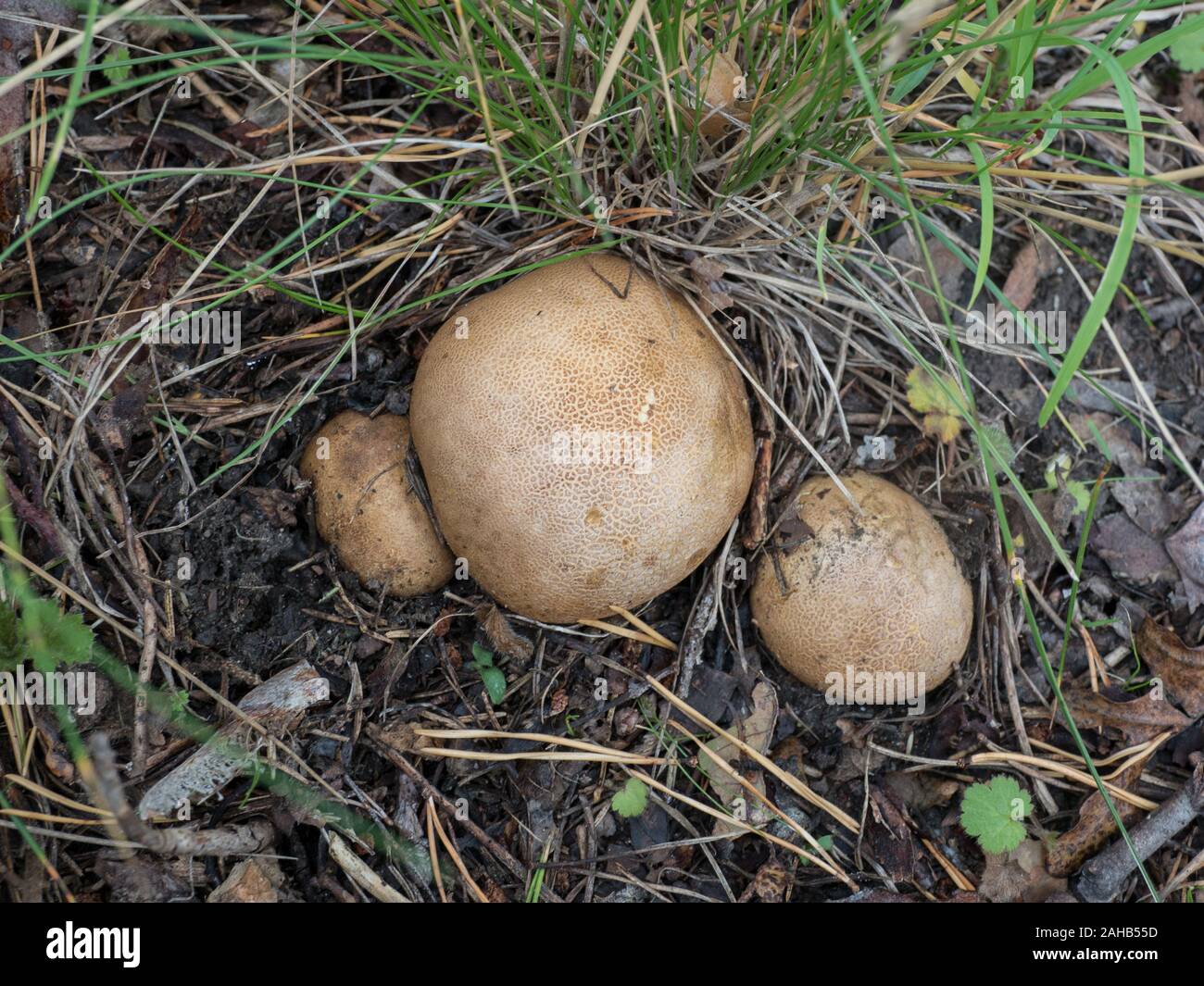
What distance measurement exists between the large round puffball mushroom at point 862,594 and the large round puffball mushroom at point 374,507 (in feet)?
2.87

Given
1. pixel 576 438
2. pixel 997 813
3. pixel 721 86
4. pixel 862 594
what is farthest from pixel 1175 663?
pixel 721 86

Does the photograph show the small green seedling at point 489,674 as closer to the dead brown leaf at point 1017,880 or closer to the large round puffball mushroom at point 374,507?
the large round puffball mushroom at point 374,507

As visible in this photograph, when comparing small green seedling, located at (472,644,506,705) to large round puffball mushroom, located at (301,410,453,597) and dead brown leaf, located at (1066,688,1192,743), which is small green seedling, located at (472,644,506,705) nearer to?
large round puffball mushroom, located at (301,410,453,597)

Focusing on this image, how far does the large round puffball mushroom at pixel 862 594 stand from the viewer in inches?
86.3

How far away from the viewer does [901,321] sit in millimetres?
2264

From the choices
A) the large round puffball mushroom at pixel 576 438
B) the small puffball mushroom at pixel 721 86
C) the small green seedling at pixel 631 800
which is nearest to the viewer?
the large round puffball mushroom at pixel 576 438

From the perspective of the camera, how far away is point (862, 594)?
2.19 metres

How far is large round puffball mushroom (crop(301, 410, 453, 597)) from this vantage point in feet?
7.09

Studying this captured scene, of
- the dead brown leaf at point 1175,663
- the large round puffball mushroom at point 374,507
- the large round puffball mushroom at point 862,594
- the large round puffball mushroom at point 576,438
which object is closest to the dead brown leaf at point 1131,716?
the dead brown leaf at point 1175,663

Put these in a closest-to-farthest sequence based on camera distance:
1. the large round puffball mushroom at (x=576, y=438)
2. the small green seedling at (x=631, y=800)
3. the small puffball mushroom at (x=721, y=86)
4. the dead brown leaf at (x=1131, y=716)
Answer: the large round puffball mushroom at (x=576, y=438), the small puffball mushroom at (x=721, y=86), the small green seedling at (x=631, y=800), the dead brown leaf at (x=1131, y=716)

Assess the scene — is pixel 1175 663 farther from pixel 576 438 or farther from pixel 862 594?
pixel 576 438

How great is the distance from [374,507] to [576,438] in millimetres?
559

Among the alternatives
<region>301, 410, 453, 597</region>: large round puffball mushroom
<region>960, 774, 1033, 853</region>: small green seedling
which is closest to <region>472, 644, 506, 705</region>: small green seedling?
<region>301, 410, 453, 597</region>: large round puffball mushroom

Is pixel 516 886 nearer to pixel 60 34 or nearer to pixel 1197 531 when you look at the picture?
pixel 1197 531
